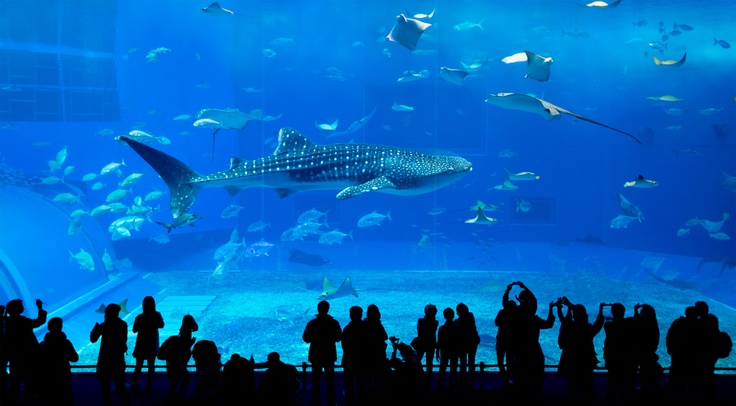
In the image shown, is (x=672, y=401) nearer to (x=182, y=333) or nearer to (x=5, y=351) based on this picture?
(x=182, y=333)

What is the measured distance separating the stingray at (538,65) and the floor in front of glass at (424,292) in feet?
12.8

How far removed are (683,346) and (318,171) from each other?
4.30m

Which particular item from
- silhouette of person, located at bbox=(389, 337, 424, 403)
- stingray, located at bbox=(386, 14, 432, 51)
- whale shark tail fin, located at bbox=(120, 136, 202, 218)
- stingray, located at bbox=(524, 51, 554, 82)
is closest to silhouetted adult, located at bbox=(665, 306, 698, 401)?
silhouette of person, located at bbox=(389, 337, 424, 403)

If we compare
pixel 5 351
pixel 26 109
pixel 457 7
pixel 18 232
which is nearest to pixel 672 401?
pixel 5 351

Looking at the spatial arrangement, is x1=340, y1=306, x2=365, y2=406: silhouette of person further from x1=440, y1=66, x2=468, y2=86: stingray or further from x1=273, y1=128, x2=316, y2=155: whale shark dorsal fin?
x1=440, y1=66, x2=468, y2=86: stingray

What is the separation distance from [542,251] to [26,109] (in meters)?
19.0

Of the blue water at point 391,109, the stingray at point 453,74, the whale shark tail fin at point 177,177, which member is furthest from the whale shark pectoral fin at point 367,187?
the blue water at point 391,109

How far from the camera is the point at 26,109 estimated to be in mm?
15852

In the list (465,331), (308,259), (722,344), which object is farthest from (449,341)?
(308,259)

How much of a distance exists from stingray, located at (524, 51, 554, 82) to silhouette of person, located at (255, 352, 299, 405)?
185 inches

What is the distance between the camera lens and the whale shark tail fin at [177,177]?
603 cm

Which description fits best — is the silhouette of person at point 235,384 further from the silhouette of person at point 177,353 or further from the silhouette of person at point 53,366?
the silhouette of person at point 53,366

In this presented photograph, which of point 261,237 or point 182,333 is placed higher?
point 261,237

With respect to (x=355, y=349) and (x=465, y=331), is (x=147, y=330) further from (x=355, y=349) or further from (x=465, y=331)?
(x=465, y=331)
